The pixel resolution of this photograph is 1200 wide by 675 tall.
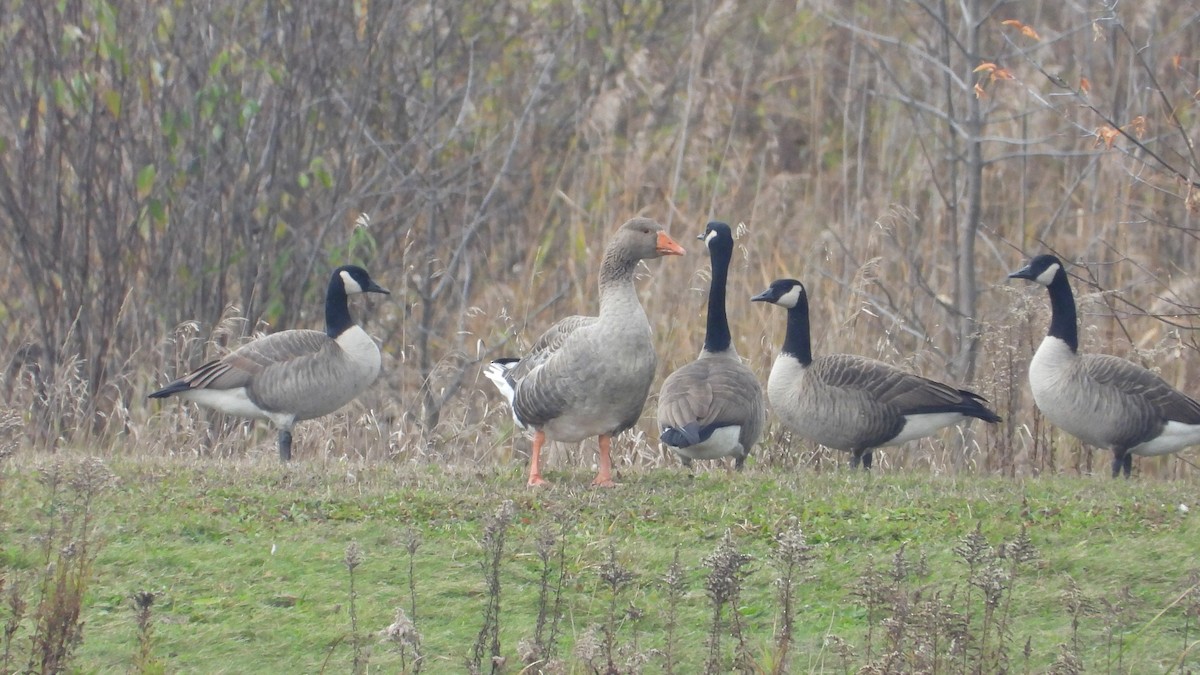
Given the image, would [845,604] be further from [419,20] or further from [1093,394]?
[419,20]

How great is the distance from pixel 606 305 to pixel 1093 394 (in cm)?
314

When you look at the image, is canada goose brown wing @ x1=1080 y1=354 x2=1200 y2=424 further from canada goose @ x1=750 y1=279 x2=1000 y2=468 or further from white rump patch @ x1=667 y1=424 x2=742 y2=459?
white rump patch @ x1=667 y1=424 x2=742 y2=459

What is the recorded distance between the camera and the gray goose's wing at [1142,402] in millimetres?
9039

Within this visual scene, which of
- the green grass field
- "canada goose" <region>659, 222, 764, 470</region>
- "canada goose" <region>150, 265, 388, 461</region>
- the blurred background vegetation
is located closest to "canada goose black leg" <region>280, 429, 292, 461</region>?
"canada goose" <region>150, 265, 388, 461</region>

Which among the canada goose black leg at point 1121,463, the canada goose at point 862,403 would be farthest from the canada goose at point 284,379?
the canada goose black leg at point 1121,463

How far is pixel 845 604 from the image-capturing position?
6.02 metres

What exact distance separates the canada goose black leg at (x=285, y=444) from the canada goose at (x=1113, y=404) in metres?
4.80

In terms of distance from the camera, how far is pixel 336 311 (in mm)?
10242

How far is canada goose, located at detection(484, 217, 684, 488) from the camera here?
814 cm

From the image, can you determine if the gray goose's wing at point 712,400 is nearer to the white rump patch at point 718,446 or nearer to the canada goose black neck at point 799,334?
the white rump patch at point 718,446

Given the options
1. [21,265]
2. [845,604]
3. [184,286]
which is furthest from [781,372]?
[21,265]

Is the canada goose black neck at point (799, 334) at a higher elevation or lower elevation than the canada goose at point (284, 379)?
higher

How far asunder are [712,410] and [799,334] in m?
1.46

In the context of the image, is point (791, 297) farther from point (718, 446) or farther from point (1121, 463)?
point (1121, 463)
